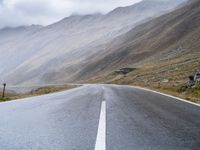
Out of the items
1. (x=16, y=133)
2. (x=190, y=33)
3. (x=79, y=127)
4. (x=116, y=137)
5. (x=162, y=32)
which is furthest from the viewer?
(x=162, y=32)

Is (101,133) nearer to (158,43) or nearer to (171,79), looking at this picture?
(171,79)

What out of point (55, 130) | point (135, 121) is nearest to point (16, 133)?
point (55, 130)

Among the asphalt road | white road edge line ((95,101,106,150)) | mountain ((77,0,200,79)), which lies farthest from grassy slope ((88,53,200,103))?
mountain ((77,0,200,79))

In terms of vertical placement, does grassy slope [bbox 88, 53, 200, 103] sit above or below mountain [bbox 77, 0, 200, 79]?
below

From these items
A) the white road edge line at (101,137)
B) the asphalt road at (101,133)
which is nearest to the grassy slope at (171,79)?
the asphalt road at (101,133)

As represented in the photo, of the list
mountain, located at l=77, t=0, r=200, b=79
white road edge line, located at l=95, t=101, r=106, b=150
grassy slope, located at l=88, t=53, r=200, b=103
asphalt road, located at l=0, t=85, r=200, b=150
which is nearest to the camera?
white road edge line, located at l=95, t=101, r=106, b=150

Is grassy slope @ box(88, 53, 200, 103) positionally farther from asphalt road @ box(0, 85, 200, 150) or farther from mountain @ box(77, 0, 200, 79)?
mountain @ box(77, 0, 200, 79)

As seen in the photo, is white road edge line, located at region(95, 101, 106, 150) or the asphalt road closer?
white road edge line, located at region(95, 101, 106, 150)

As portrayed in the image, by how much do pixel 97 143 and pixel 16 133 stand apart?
2.22 m

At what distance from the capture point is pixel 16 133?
24.3 feet

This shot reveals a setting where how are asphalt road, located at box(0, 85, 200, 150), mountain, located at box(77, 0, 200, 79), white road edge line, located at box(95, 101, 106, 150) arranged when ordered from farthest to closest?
mountain, located at box(77, 0, 200, 79)
asphalt road, located at box(0, 85, 200, 150)
white road edge line, located at box(95, 101, 106, 150)

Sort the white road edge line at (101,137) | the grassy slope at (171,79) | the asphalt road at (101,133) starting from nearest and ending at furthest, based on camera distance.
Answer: the white road edge line at (101,137)
the asphalt road at (101,133)
the grassy slope at (171,79)

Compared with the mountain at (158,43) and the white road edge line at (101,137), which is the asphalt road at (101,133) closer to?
the white road edge line at (101,137)

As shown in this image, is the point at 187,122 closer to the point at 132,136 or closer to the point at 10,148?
the point at 132,136
